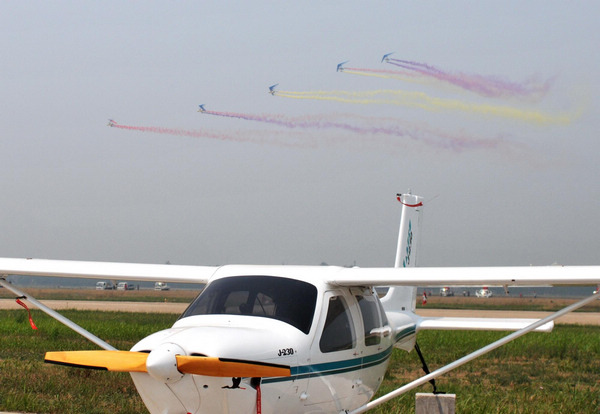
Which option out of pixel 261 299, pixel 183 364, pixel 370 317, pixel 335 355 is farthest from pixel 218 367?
pixel 370 317

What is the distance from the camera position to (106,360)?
6.24 meters

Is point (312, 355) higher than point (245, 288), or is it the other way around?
point (245, 288)

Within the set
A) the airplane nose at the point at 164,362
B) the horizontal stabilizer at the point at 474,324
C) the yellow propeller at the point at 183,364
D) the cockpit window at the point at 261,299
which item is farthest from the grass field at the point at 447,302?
the airplane nose at the point at 164,362

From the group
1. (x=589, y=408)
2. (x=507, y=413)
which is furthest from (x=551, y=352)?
(x=507, y=413)

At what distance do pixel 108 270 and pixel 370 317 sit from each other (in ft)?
11.7

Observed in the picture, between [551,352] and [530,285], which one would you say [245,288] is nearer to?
[530,285]

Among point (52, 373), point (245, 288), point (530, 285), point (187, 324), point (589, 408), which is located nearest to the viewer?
point (187, 324)

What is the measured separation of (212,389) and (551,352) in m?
19.0

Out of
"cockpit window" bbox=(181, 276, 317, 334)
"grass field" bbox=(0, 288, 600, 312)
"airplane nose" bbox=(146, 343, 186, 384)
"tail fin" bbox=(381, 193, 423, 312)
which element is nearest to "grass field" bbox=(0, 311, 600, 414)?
"tail fin" bbox=(381, 193, 423, 312)

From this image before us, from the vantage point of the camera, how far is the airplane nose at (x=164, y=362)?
5.97m

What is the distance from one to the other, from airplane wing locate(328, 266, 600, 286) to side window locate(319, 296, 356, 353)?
10.4 inches

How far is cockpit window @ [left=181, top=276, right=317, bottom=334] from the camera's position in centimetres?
765

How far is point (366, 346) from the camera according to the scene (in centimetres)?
899

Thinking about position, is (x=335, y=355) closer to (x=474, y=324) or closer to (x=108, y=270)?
(x=108, y=270)
